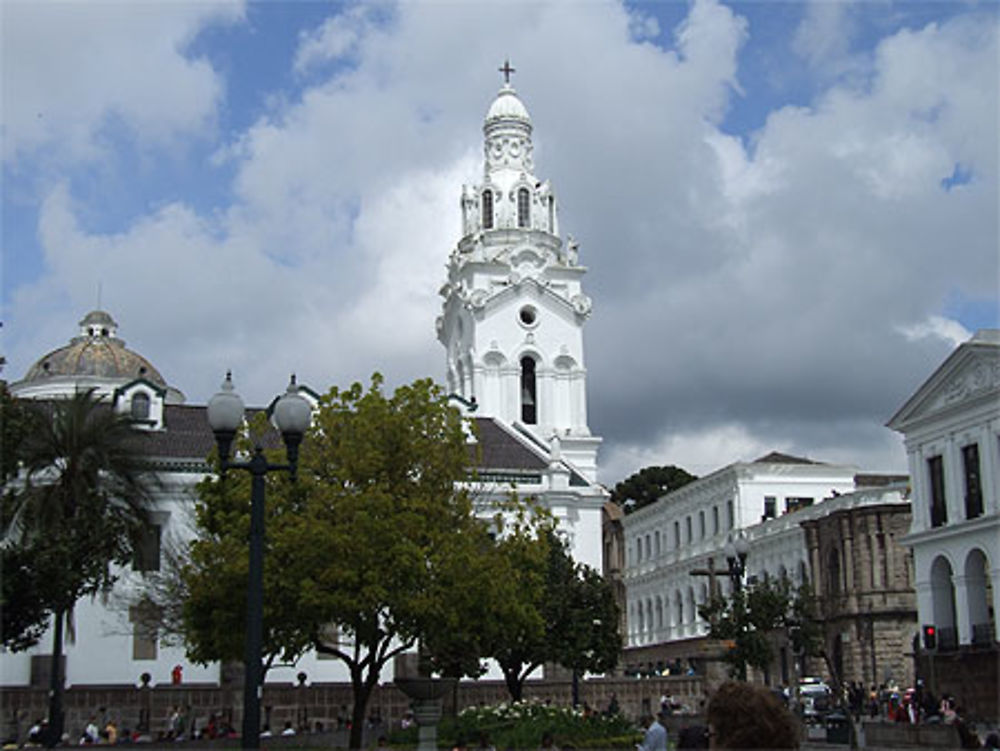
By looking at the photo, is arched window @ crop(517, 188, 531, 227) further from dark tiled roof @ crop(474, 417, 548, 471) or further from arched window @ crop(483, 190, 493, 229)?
dark tiled roof @ crop(474, 417, 548, 471)

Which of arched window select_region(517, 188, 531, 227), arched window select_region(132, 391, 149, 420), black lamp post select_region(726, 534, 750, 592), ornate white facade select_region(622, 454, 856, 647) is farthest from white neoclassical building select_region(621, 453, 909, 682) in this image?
black lamp post select_region(726, 534, 750, 592)

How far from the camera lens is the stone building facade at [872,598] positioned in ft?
182

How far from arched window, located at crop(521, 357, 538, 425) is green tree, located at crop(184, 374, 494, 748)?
139 feet

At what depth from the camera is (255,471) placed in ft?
53.7

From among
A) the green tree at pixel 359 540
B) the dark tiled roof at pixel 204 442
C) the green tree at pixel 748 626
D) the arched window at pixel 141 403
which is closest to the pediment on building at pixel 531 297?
the dark tiled roof at pixel 204 442

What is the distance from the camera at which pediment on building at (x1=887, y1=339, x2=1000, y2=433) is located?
43531 millimetres

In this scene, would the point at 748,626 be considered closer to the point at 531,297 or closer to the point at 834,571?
the point at 834,571

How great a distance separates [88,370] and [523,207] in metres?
28.0

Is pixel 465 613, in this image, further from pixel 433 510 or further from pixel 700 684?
pixel 700 684

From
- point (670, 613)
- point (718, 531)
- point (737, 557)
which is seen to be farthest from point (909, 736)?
point (670, 613)

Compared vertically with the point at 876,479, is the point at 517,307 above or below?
above

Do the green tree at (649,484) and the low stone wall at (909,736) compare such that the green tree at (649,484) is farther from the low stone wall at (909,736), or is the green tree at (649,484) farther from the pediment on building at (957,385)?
the low stone wall at (909,736)

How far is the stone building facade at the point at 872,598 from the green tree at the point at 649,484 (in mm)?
49829

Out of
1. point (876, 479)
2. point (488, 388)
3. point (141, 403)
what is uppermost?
point (488, 388)
